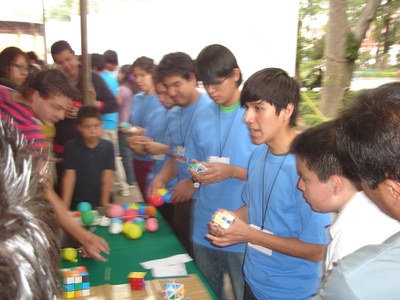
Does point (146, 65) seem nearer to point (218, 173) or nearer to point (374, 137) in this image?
point (218, 173)

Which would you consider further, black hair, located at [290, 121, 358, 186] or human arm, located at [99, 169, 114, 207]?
human arm, located at [99, 169, 114, 207]

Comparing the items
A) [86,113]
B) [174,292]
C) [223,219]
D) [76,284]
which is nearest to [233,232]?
[223,219]

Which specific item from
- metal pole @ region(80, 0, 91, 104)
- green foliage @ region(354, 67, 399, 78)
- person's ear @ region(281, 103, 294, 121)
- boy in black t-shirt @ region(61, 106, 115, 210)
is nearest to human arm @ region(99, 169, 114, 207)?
boy in black t-shirt @ region(61, 106, 115, 210)

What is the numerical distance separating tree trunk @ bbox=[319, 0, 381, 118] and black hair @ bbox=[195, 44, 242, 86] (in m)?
2.50

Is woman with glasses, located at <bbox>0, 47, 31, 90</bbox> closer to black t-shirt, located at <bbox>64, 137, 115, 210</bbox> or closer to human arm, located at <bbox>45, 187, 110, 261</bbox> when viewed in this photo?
black t-shirt, located at <bbox>64, 137, 115, 210</bbox>

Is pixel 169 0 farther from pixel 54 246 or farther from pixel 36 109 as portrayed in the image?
pixel 54 246

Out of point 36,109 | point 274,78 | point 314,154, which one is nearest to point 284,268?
point 314,154

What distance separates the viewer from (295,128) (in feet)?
6.12

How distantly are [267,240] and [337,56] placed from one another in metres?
3.54

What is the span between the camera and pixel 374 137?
85 centimetres

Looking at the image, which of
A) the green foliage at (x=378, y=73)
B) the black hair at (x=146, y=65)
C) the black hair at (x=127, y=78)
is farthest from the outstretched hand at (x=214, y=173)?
the green foliage at (x=378, y=73)

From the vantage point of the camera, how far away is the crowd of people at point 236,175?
1.96 feet

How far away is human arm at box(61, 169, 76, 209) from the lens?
287cm

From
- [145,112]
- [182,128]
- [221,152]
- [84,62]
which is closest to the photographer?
[221,152]
